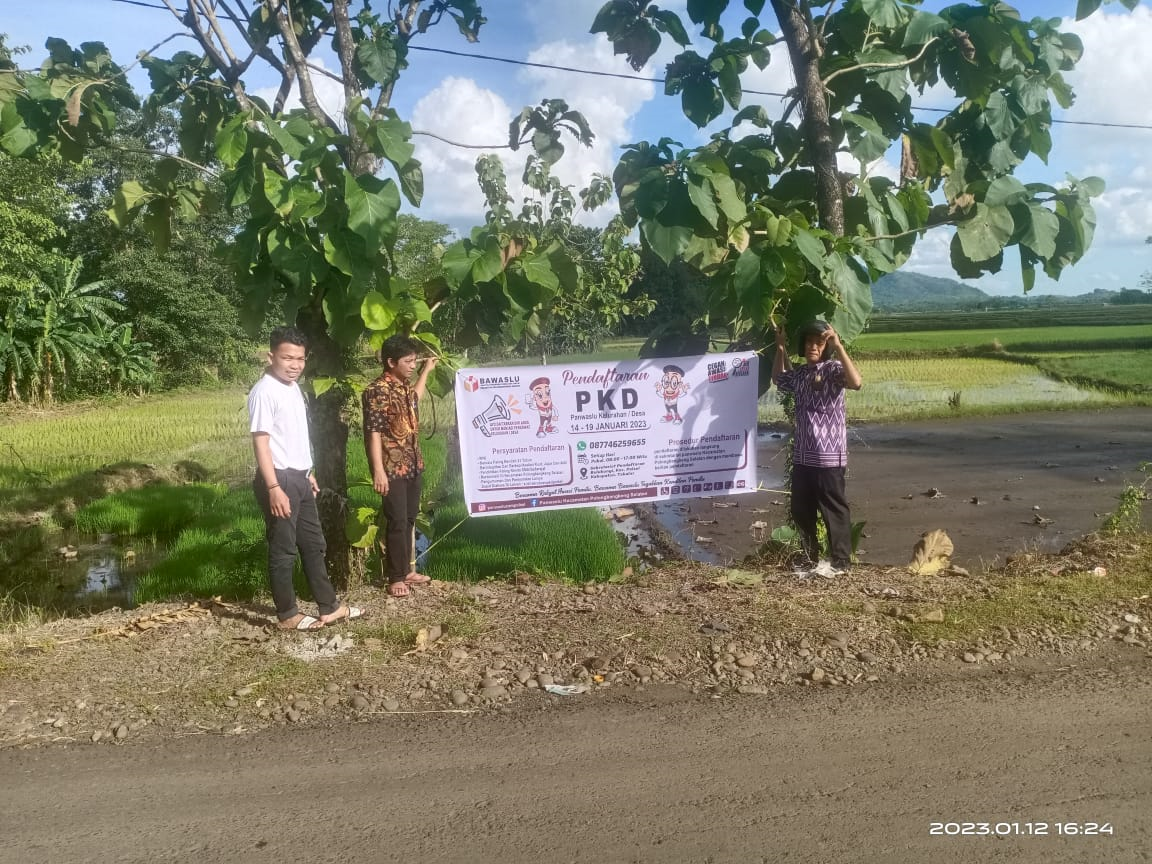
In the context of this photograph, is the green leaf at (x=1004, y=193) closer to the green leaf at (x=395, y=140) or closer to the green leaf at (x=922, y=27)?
the green leaf at (x=922, y=27)

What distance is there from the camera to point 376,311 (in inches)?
185

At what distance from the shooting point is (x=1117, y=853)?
2.59 metres

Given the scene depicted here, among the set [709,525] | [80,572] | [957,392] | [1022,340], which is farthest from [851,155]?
[1022,340]

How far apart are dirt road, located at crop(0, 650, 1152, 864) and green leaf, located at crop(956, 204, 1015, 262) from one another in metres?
2.59

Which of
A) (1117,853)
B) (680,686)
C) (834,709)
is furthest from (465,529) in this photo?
(1117,853)

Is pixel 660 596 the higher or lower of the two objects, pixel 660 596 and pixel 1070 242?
the lower

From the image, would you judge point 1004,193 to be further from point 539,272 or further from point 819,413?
point 539,272

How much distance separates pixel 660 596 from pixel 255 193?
3.04 m

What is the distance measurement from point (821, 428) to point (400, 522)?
2525 mm

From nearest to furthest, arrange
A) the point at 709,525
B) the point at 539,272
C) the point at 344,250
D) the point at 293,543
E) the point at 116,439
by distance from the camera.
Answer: the point at 344,250 → the point at 293,543 → the point at 539,272 → the point at 709,525 → the point at 116,439

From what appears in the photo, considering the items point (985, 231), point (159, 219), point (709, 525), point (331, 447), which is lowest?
point (709, 525)

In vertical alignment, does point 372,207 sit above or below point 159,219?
below

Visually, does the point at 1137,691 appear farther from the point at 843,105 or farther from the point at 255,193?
the point at 255,193

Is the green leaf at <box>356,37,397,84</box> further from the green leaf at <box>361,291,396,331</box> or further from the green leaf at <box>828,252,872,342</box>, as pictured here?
the green leaf at <box>828,252,872,342</box>
